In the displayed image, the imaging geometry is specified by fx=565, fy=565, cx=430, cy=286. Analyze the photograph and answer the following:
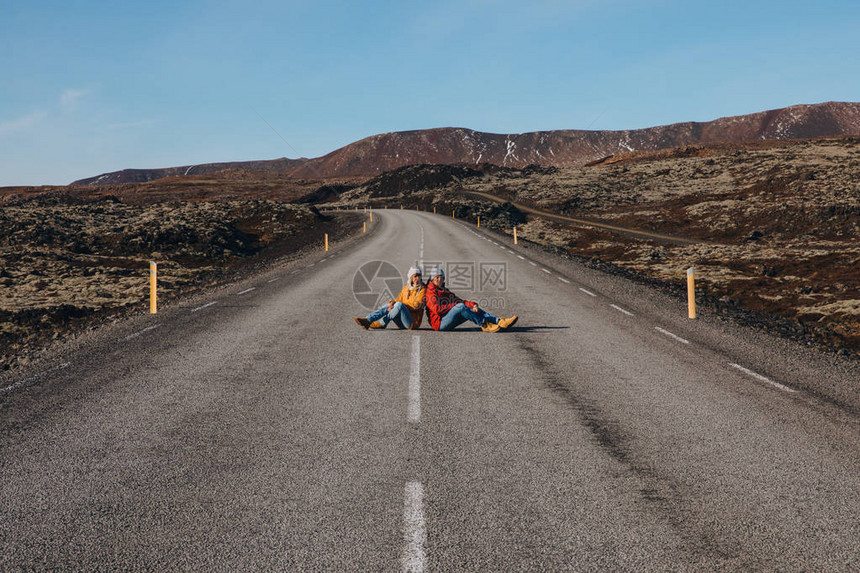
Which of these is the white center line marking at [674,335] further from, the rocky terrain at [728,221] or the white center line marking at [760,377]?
the rocky terrain at [728,221]

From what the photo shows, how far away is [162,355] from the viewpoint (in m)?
8.94

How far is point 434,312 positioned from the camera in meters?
10.6

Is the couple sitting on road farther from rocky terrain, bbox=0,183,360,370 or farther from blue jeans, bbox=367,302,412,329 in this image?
rocky terrain, bbox=0,183,360,370

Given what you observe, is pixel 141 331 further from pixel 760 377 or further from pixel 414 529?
pixel 760 377

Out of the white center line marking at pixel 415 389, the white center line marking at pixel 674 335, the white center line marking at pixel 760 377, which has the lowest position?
the white center line marking at pixel 760 377

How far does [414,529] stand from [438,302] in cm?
693

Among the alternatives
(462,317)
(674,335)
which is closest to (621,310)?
(674,335)

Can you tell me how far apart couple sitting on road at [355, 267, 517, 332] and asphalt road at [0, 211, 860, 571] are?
0.59 meters

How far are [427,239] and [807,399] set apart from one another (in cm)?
2917

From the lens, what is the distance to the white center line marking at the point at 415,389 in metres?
6.11

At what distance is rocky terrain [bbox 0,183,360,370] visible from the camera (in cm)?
1598

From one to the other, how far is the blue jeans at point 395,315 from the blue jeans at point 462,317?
65 cm

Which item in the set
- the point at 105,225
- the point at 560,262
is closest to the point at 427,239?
the point at 560,262

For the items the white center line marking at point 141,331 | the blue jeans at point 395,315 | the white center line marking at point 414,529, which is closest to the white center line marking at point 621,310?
the blue jeans at point 395,315
